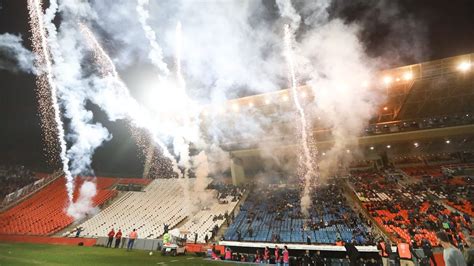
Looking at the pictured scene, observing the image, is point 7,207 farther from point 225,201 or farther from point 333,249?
point 333,249

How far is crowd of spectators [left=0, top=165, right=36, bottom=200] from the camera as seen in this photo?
29297 mm

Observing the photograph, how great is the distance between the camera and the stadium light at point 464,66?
23.8 metres

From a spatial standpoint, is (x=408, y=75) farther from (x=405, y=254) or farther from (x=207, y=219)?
(x=207, y=219)

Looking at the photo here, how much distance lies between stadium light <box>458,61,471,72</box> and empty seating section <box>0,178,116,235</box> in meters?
36.5

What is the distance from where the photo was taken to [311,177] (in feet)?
104

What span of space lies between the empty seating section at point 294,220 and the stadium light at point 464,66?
15.0m

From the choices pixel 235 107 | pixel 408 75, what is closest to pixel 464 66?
pixel 408 75

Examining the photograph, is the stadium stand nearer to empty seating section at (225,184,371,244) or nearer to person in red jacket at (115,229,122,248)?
empty seating section at (225,184,371,244)

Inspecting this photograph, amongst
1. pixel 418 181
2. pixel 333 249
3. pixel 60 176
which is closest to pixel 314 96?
pixel 418 181

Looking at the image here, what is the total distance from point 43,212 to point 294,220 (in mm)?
23511

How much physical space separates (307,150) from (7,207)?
104 ft

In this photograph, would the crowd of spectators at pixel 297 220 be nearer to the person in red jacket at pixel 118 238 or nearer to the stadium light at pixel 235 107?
the person in red jacket at pixel 118 238

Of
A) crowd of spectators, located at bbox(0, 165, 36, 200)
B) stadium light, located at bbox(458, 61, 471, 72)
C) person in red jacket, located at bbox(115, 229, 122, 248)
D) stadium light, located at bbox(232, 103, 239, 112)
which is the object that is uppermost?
stadium light, located at bbox(458, 61, 471, 72)

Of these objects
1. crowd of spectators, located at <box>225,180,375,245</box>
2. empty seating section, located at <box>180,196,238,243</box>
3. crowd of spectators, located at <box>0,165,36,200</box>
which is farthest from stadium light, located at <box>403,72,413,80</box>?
crowd of spectators, located at <box>0,165,36,200</box>
